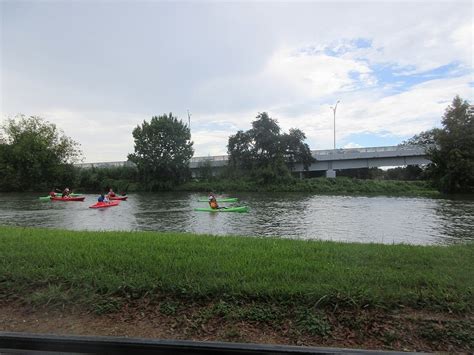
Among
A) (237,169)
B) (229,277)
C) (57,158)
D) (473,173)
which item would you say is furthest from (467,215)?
(57,158)

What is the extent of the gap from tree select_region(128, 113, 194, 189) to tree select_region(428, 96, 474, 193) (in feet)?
122

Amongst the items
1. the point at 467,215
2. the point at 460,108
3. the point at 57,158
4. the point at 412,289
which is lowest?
the point at 467,215

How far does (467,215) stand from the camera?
25.1 metres

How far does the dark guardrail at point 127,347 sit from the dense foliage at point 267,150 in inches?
2160

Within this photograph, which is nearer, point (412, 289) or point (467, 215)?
point (412, 289)

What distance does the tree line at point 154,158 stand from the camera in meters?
60.2

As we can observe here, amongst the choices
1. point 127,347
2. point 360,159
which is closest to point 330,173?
point 360,159

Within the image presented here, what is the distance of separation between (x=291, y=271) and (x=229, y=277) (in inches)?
38.1

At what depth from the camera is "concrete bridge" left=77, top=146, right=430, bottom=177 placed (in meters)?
57.6

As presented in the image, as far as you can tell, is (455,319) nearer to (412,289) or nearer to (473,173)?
(412,289)

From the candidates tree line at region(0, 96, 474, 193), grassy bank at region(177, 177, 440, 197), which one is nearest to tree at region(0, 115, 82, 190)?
tree line at region(0, 96, 474, 193)

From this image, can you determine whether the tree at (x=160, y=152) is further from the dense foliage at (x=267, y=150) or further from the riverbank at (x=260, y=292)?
the riverbank at (x=260, y=292)

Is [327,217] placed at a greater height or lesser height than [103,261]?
lesser

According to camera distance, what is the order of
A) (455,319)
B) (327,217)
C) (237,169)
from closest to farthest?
1. (455,319)
2. (327,217)
3. (237,169)
